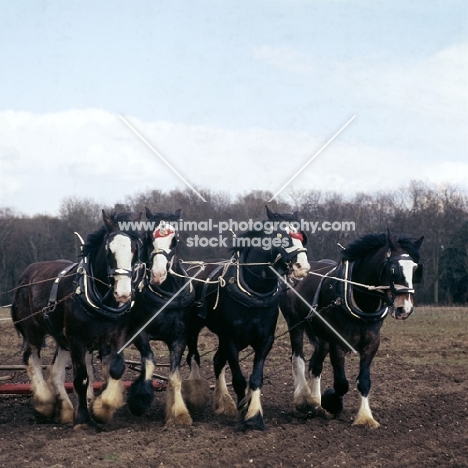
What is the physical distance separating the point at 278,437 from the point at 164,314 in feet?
6.08

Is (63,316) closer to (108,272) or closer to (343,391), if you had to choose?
(108,272)

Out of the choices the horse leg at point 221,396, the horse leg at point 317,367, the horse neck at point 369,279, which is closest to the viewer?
the horse neck at point 369,279

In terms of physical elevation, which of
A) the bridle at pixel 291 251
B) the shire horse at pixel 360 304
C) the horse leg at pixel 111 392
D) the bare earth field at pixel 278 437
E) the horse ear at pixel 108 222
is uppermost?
the horse ear at pixel 108 222

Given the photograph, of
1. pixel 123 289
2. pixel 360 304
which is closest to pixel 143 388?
pixel 123 289

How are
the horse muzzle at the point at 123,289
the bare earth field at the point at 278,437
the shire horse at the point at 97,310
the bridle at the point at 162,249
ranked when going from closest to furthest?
the bare earth field at the point at 278,437, the horse muzzle at the point at 123,289, the shire horse at the point at 97,310, the bridle at the point at 162,249

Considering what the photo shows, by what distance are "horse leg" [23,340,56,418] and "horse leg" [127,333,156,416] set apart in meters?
1.08

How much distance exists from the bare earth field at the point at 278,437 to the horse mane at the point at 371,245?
1787mm

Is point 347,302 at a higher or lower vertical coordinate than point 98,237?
lower

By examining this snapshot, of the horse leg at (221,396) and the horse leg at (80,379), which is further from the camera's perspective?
the horse leg at (221,396)

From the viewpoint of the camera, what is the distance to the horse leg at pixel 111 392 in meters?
7.84

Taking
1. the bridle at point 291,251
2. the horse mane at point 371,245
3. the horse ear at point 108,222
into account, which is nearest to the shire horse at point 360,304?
the horse mane at point 371,245

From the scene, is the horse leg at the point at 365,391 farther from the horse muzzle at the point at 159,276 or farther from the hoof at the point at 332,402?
the horse muzzle at the point at 159,276

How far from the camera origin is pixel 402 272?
782 cm

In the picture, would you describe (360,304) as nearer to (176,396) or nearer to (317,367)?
(317,367)
